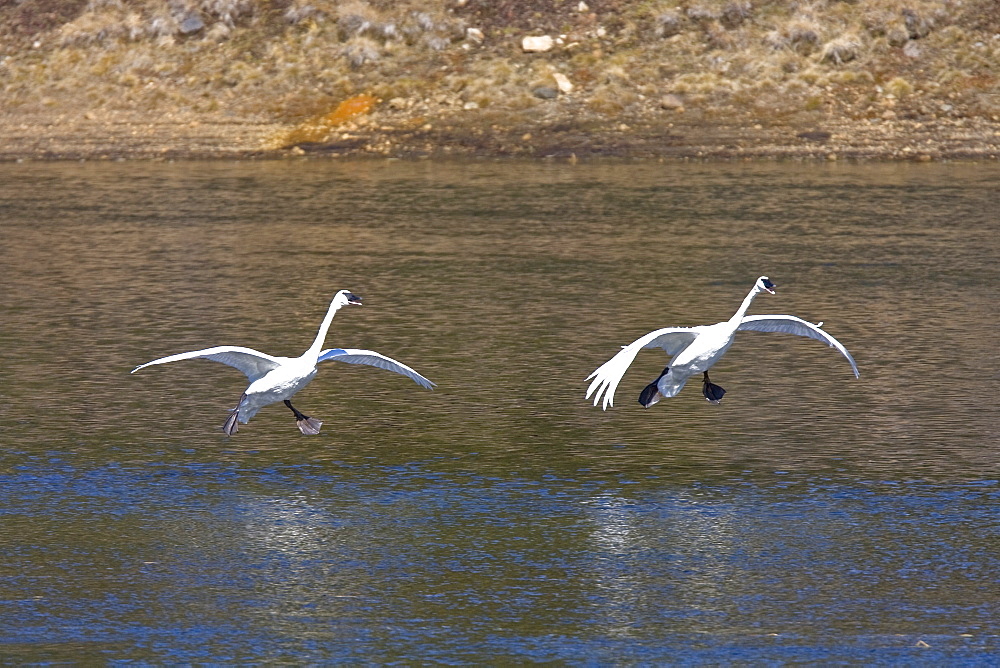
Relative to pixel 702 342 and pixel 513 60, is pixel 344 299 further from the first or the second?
pixel 513 60

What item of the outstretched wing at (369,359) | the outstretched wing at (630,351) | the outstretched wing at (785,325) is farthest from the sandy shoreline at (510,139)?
the outstretched wing at (369,359)

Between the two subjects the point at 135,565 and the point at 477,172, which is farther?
the point at 477,172

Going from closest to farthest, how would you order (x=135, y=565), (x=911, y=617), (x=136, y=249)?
(x=911, y=617) → (x=135, y=565) → (x=136, y=249)

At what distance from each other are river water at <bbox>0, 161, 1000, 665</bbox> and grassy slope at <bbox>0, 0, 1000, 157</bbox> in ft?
37.6

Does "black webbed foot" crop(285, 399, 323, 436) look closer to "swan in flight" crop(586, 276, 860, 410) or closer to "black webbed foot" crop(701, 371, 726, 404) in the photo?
"swan in flight" crop(586, 276, 860, 410)

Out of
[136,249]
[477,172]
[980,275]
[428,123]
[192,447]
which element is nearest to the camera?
[192,447]

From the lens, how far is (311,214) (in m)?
27.5

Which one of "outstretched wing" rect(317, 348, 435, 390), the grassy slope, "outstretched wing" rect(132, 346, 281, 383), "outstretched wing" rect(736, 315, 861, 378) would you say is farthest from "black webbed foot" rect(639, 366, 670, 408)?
the grassy slope

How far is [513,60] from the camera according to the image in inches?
1537

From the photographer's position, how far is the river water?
29.8 ft

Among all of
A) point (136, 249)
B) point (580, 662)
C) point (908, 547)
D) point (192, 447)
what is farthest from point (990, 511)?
point (136, 249)

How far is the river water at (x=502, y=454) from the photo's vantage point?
9078mm

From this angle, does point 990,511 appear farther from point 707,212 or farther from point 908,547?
point 707,212

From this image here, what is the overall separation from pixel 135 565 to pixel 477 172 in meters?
22.5
